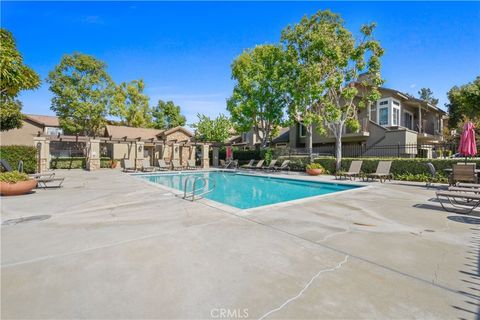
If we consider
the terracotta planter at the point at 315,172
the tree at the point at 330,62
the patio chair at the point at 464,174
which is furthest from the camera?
the terracotta planter at the point at 315,172

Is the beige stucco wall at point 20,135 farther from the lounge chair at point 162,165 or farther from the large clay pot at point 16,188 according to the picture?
the large clay pot at point 16,188

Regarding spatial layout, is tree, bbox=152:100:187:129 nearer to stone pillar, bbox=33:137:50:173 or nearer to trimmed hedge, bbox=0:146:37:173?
stone pillar, bbox=33:137:50:173

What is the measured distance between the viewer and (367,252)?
159 inches

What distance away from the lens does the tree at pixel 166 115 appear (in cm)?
5144

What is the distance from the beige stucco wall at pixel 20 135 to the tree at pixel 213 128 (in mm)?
22826

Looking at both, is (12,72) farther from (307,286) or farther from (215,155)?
(215,155)

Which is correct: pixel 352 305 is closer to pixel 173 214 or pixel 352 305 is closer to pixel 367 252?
pixel 367 252

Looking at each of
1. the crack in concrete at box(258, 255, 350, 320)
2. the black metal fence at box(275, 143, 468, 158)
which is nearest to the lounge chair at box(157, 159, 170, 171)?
the black metal fence at box(275, 143, 468, 158)

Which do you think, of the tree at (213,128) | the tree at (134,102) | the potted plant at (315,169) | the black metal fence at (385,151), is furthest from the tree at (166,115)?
the potted plant at (315,169)

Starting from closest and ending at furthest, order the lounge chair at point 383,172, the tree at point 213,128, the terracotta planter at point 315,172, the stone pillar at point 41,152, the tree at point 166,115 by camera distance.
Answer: the lounge chair at point 383,172, the terracotta planter at point 315,172, the stone pillar at point 41,152, the tree at point 213,128, the tree at point 166,115

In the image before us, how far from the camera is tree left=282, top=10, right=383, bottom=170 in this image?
16875 mm

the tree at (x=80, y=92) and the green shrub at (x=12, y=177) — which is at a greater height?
the tree at (x=80, y=92)

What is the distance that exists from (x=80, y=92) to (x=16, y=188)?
92.4ft

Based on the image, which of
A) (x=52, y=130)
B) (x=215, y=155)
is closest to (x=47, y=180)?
(x=215, y=155)
